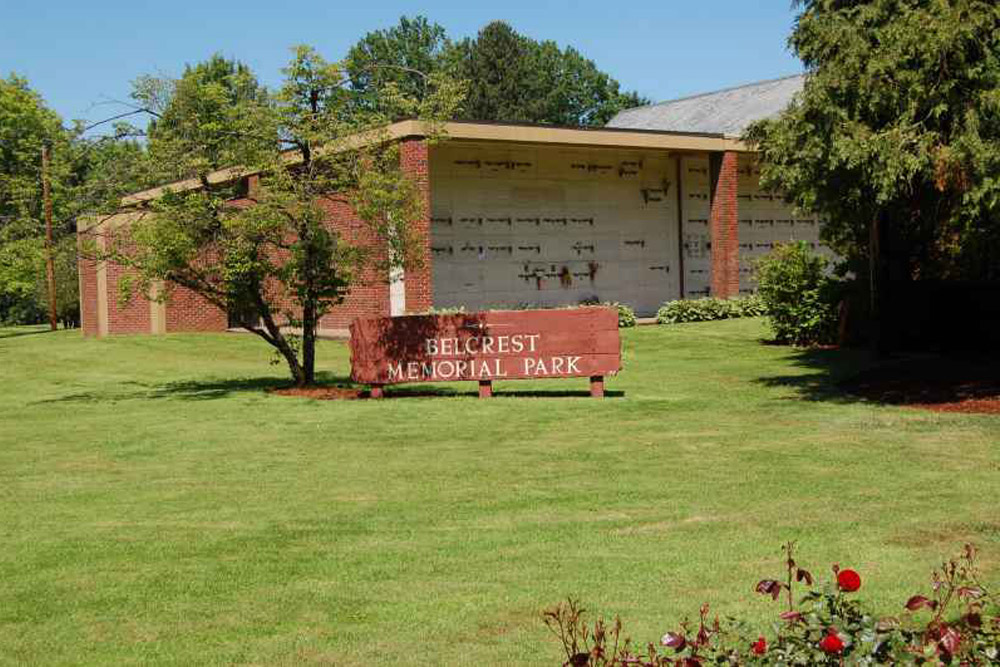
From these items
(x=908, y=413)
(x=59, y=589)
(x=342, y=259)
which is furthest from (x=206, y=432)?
(x=908, y=413)

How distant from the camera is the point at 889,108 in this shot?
1408cm

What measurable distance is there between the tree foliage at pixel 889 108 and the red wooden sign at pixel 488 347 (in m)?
3.28

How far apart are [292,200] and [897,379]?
9138mm

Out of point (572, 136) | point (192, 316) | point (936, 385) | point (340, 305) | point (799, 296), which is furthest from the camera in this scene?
point (192, 316)

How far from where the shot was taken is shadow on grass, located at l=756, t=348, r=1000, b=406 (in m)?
15.3

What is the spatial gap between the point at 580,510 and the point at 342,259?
969 cm

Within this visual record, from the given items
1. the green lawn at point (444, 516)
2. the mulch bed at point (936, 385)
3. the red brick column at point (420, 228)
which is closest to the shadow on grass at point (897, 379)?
the mulch bed at point (936, 385)

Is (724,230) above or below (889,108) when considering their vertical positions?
below

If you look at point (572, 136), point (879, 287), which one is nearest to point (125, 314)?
point (572, 136)

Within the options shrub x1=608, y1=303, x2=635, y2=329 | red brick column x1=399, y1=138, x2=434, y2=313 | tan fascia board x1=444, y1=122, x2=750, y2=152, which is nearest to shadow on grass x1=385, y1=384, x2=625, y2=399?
red brick column x1=399, y1=138, x2=434, y2=313

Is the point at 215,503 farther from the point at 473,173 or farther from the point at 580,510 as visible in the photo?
the point at 473,173

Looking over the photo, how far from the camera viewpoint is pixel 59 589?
6.57m

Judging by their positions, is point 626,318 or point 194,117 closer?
point 194,117

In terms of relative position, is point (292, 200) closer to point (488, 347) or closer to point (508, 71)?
point (488, 347)
